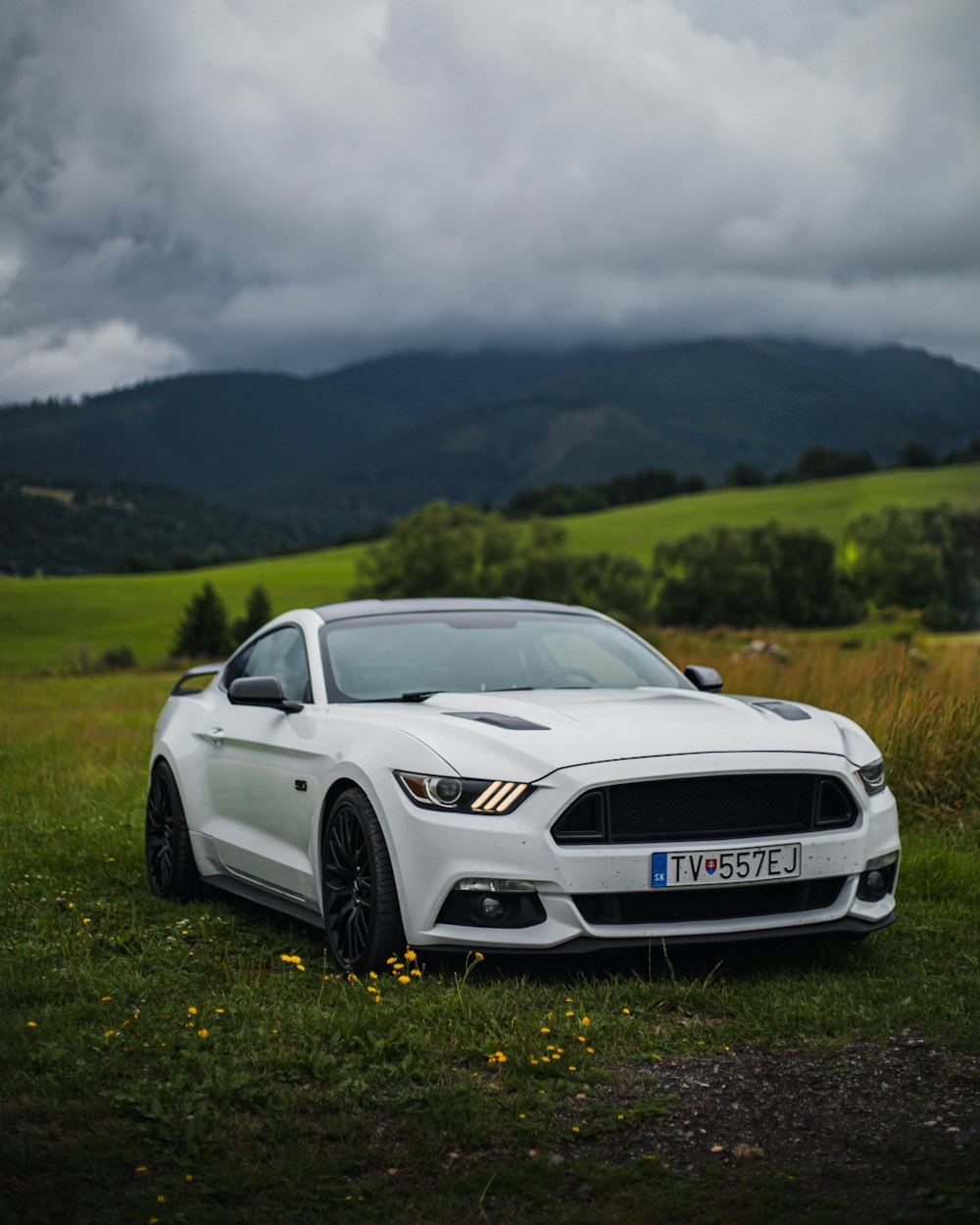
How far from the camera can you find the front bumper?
4914 millimetres

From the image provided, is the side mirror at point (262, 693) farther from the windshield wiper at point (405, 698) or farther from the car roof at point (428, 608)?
the car roof at point (428, 608)

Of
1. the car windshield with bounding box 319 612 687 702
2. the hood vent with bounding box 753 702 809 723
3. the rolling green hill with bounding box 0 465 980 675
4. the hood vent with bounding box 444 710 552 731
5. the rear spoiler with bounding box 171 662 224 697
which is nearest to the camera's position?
the hood vent with bounding box 444 710 552 731

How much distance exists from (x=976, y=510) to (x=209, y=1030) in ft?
333

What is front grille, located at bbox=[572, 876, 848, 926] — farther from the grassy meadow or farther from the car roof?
the car roof

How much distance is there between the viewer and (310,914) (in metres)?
5.88

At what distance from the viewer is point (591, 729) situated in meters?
5.26

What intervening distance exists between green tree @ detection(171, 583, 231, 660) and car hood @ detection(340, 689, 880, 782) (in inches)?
3261

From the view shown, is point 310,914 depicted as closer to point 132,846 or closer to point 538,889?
point 538,889

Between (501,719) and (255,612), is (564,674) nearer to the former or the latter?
(501,719)

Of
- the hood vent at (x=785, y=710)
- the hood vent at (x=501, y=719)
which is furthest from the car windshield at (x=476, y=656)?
the hood vent at (x=785, y=710)

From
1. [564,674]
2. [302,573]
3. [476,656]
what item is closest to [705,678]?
[564,674]

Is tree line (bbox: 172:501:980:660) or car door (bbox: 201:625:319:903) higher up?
car door (bbox: 201:625:319:903)

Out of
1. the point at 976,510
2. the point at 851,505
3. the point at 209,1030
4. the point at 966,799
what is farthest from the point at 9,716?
the point at 851,505

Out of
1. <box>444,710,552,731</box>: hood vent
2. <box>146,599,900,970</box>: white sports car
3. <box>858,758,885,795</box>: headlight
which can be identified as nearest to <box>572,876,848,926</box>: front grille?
<box>146,599,900,970</box>: white sports car
